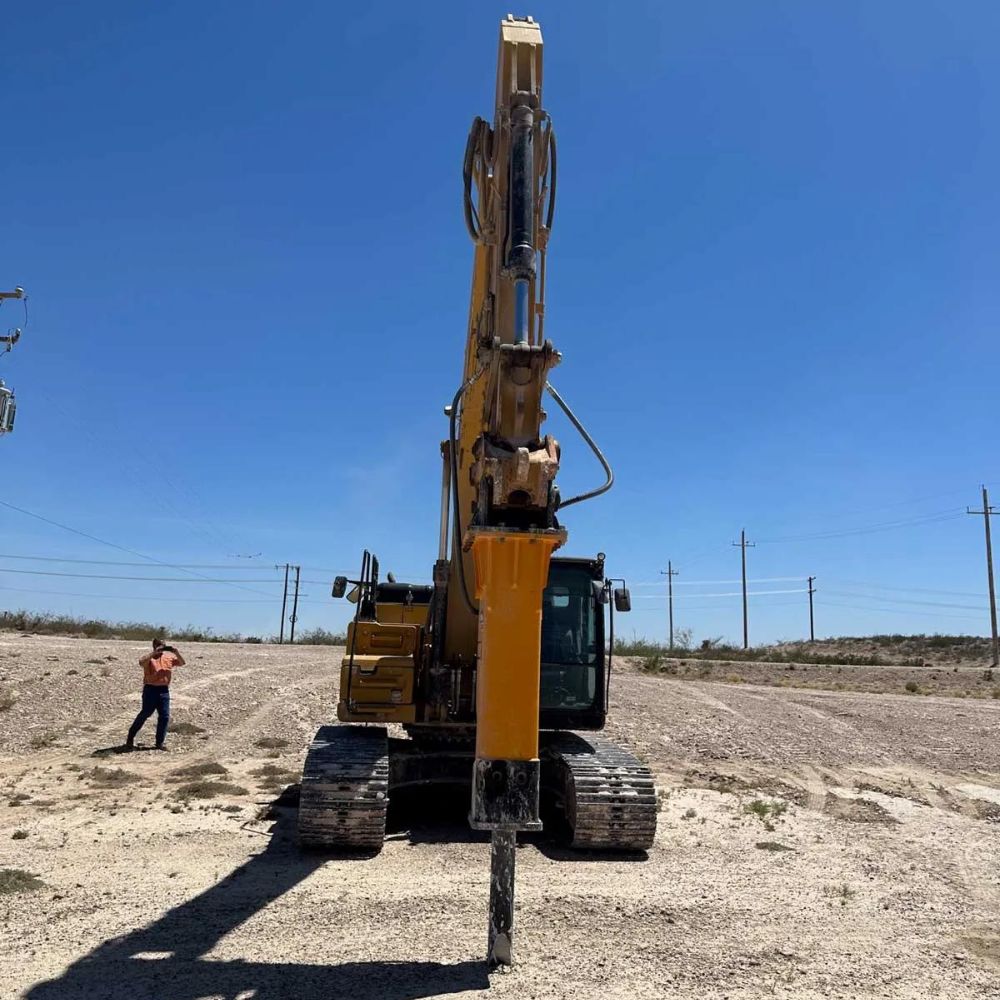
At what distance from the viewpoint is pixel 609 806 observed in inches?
343

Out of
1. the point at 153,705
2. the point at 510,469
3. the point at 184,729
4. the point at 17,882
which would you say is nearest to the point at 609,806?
the point at 510,469

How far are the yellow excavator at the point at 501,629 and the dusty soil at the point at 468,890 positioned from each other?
2.04ft

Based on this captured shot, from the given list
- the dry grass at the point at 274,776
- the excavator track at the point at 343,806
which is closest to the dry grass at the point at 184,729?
the dry grass at the point at 274,776

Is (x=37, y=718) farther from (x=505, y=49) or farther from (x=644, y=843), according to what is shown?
(x=505, y=49)

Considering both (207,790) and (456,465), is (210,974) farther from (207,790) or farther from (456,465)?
(207,790)

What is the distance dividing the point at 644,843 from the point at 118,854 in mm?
4954

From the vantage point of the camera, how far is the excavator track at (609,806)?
8695mm

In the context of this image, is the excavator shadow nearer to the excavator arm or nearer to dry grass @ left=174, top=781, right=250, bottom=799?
the excavator arm

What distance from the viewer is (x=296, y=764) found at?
14570 mm

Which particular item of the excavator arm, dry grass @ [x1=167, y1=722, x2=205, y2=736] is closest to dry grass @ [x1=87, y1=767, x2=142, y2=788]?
dry grass @ [x1=167, y1=722, x2=205, y2=736]

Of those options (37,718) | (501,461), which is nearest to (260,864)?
(501,461)

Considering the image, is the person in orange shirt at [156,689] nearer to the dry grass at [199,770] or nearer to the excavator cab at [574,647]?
the dry grass at [199,770]

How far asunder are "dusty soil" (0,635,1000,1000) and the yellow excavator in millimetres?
622

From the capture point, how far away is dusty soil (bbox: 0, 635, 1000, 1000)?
5.49m
